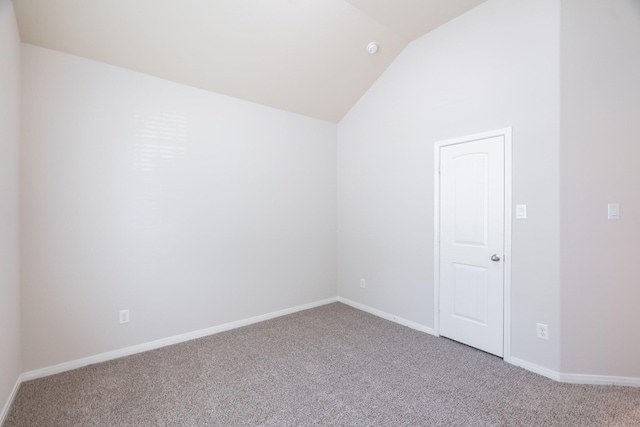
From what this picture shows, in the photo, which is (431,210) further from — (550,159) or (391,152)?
(550,159)

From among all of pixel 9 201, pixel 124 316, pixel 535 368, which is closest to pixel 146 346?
pixel 124 316

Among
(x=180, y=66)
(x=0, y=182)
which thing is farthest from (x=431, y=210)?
→ (x=0, y=182)

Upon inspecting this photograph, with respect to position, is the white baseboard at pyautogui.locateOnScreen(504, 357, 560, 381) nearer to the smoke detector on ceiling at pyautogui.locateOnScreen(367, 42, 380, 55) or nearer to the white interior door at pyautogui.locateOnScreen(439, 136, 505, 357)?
the white interior door at pyautogui.locateOnScreen(439, 136, 505, 357)

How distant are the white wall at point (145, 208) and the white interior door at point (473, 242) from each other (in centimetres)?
180

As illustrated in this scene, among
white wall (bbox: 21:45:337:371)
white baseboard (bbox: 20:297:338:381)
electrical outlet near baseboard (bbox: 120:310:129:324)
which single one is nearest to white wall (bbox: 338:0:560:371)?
white wall (bbox: 21:45:337:371)

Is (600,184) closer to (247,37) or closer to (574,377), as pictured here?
(574,377)

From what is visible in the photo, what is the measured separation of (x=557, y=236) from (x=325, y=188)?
264 cm

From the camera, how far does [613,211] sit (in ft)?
7.08

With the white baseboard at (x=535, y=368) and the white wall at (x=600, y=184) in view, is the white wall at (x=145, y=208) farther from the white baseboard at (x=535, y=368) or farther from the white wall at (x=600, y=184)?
the white wall at (x=600, y=184)

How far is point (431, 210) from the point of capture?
3.12m

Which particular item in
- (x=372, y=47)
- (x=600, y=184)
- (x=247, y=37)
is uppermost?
(x=372, y=47)

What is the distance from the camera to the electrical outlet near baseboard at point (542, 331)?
2.34 metres

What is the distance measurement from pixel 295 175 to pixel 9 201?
261cm

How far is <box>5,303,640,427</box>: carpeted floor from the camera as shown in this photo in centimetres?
185
